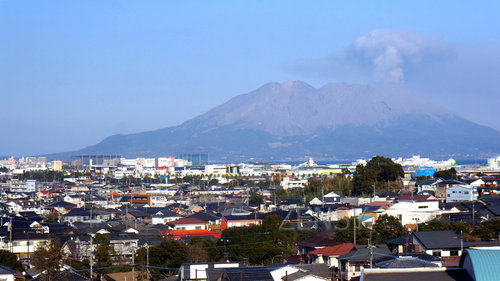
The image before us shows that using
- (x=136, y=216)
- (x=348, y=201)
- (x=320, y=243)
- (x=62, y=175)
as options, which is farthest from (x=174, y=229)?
(x=62, y=175)

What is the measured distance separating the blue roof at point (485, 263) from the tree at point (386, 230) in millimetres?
10156

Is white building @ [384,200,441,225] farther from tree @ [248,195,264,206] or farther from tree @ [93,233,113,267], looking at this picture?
tree @ [248,195,264,206]

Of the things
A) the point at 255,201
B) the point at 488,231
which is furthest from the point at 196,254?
the point at 255,201

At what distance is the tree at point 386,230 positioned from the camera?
20.8 metres

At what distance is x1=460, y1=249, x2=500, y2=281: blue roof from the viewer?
9.87m

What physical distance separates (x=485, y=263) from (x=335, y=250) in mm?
8121

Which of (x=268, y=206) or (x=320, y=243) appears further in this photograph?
(x=268, y=206)

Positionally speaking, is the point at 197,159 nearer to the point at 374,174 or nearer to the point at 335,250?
the point at 374,174

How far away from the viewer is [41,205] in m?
42.3

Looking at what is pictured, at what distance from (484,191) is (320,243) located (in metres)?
16.1

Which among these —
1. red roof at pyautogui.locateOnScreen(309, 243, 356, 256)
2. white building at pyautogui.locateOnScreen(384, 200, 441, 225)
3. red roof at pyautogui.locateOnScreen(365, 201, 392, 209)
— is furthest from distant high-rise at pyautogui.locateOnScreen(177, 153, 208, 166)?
red roof at pyautogui.locateOnScreen(309, 243, 356, 256)

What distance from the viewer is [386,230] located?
21219mm

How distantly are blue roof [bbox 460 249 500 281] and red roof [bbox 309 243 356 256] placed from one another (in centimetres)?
737

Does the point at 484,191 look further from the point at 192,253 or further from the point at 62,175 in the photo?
the point at 62,175
